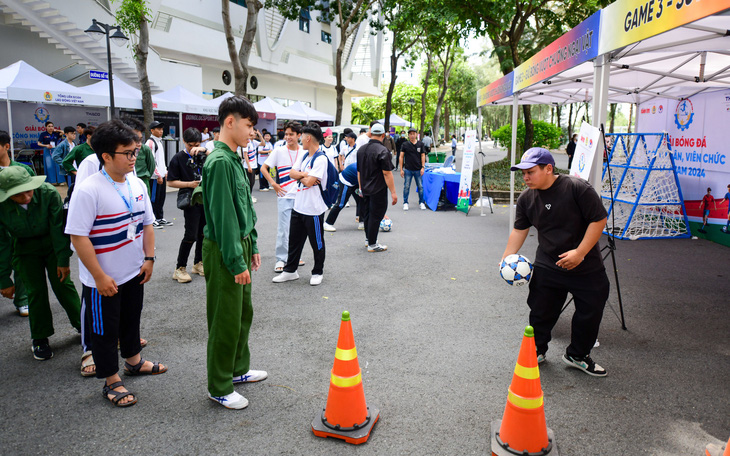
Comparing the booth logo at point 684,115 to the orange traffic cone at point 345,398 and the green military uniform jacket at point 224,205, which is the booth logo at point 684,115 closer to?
the orange traffic cone at point 345,398

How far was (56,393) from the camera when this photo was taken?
354 centimetres

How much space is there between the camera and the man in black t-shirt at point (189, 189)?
6.18 meters

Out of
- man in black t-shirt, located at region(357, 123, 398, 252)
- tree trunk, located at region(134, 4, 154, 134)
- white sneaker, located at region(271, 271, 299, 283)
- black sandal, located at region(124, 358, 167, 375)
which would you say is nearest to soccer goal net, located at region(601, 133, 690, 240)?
man in black t-shirt, located at region(357, 123, 398, 252)

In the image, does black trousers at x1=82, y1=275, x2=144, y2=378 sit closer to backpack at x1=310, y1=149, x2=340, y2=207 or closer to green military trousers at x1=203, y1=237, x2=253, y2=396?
green military trousers at x1=203, y1=237, x2=253, y2=396

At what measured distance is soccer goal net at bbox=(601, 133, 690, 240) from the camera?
9039mm

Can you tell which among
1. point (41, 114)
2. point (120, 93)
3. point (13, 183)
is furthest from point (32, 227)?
point (41, 114)

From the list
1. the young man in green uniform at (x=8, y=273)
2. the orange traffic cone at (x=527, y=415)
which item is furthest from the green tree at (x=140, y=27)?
the orange traffic cone at (x=527, y=415)

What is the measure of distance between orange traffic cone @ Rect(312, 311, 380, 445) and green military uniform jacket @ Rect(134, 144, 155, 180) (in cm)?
552

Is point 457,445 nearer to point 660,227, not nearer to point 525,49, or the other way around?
point 660,227

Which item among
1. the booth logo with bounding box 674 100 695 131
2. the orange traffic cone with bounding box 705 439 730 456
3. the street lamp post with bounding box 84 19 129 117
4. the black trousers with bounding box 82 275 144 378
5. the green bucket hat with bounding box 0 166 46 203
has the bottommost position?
the orange traffic cone with bounding box 705 439 730 456

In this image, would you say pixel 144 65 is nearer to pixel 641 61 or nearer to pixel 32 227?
pixel 32 227

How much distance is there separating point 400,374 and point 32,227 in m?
3.11

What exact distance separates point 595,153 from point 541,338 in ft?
6.88

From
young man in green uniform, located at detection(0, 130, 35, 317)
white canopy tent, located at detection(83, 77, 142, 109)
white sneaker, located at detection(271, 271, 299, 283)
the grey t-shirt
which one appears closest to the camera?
the grey t-shirt
